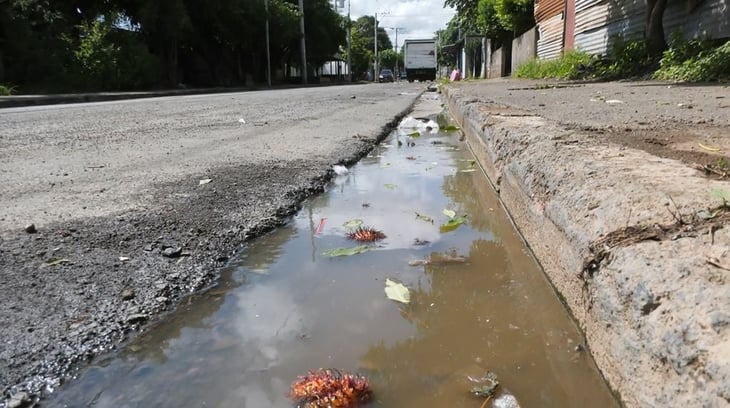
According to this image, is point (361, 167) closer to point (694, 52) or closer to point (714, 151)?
point (714, 151)

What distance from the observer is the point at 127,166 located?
13.8 ft

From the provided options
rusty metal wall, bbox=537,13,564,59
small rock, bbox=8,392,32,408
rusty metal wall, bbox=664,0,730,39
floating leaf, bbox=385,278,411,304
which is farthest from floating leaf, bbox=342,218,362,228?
rusty metal wall, bbox=537,13,564,59

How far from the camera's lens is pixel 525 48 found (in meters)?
23.5

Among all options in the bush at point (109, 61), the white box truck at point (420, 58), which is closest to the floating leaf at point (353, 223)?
the bush at point (109, 61)

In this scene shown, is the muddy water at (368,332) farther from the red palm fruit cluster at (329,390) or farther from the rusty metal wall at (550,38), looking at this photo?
the rusty metal wall at (550,38)

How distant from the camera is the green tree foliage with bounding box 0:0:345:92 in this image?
2092 centimetres

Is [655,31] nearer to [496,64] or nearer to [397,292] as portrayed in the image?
[397,292]

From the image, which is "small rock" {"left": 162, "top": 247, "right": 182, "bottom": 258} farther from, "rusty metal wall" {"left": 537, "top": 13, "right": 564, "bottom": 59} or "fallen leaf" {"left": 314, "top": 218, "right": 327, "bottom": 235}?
"rusty metal wall" {"left": 537, "top": 13, "right": 564, "bottom": 59}

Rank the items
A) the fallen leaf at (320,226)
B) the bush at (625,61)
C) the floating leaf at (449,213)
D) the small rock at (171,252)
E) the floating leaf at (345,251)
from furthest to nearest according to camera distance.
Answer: the bush at (625,61) → the floating leaf at (449,213) → the fallen leaf at (320,226) → the floating leaf at (345,251) → the small rock at (171,252)

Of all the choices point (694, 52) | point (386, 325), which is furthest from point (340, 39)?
point (386, 325)

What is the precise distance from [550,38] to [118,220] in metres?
20.0

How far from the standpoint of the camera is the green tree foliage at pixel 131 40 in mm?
20922

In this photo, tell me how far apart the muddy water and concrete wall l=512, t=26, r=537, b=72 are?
2127 centimetres

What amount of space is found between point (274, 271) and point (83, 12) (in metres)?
27.9
